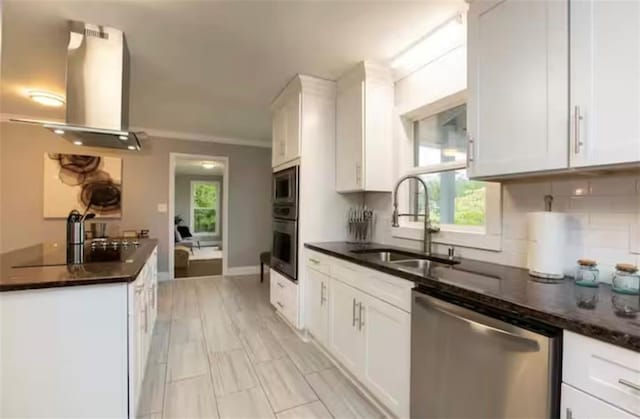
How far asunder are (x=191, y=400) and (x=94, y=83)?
2233 mm

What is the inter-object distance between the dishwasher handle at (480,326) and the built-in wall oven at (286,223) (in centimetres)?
165

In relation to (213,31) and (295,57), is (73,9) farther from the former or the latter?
(295,57)

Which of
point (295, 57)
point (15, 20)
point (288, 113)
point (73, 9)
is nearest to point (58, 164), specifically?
point (15, 20)

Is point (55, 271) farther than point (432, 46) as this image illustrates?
No

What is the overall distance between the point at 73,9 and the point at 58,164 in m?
3.25

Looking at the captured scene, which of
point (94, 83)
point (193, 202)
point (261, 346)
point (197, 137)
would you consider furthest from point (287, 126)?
point (193, 202)

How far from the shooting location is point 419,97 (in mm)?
2455

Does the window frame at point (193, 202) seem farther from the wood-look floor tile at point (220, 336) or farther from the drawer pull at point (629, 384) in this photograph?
the drawer pull at point (629, 384)

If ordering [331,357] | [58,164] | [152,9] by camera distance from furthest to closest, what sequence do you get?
[58,164] < [331,357] < [152,9]

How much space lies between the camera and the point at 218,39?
7.32ft

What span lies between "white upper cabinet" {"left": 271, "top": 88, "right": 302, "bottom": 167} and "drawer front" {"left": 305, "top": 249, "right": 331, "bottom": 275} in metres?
0.95

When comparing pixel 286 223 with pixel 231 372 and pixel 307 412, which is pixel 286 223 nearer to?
pixel 231 372

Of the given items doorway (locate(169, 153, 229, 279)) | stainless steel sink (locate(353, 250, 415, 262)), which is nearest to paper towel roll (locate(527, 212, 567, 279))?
stainless steel sink (locate(353, 250, 415, 262))

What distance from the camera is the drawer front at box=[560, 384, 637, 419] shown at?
83 centimetres
